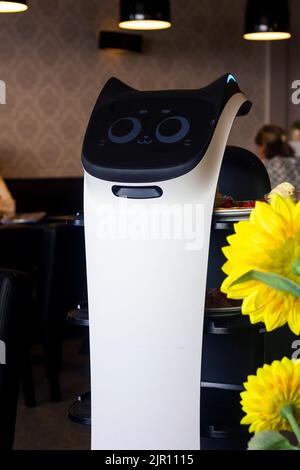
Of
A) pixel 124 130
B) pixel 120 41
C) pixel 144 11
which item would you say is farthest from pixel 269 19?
pixel 124 130

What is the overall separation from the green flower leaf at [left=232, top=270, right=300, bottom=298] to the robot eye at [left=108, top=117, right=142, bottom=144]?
1110 millimetres

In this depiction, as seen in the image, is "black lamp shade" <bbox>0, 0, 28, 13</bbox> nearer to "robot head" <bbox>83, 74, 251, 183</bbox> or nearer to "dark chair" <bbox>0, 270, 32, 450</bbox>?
"robot head" <bbox>83, 74, 251, 183</bbox>

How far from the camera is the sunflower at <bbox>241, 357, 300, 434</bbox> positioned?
0.54 m

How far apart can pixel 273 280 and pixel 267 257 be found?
24mm

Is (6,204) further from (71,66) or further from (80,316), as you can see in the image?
(80,316)

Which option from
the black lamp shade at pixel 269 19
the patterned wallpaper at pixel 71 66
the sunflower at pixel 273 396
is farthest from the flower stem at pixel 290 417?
the patterned wallpaper at pixel 71 66

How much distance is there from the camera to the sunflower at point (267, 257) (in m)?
0.52

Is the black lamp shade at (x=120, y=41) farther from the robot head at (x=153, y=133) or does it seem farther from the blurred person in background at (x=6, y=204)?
the robot head at (x=153, y=133)

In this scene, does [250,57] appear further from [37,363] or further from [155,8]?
[37,363]

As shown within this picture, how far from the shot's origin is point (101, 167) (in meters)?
1.60

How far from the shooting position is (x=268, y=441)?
53 centimetres

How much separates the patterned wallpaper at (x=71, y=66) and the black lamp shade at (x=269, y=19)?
5.73ft

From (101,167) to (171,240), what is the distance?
7.9 inches

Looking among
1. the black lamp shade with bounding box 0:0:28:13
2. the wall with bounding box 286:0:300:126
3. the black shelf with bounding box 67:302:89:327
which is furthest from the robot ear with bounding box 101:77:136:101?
the wall with bounding box 286:0:300:126
